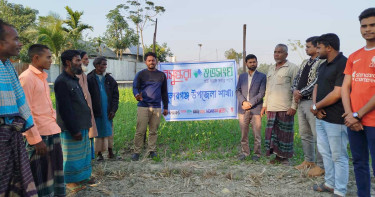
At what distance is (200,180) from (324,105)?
202 centimetres

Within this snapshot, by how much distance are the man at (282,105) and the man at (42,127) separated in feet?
11.4

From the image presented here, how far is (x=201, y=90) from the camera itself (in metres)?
6.09

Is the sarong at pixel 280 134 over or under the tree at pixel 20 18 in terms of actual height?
under

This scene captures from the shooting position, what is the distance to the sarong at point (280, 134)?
191 inches

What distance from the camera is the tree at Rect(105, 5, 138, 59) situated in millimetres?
28094

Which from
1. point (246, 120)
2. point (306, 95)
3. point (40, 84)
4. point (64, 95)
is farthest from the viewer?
point (246, 120)

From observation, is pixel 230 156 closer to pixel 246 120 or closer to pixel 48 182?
pixel 246 120

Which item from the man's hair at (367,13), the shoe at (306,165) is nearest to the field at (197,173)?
the shoe at (306,165)

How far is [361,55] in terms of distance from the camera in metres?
2.75

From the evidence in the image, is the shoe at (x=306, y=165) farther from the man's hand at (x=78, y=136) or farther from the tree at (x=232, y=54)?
the tree at (x=232, y=54)

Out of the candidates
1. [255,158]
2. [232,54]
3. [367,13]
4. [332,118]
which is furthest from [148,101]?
[232,54]

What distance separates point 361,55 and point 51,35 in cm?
2129

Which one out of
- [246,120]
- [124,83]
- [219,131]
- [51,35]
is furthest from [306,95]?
[51,35]

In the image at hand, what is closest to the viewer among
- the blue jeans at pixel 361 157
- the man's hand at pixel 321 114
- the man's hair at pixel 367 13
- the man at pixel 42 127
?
the man's hair at pixel 367 13
